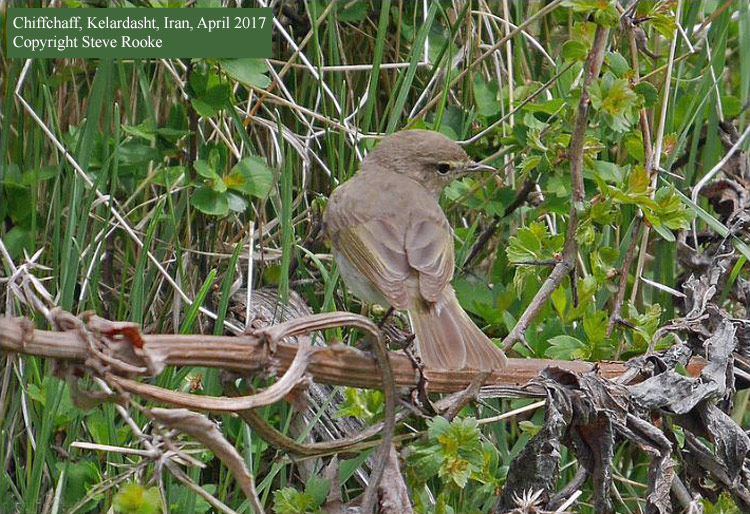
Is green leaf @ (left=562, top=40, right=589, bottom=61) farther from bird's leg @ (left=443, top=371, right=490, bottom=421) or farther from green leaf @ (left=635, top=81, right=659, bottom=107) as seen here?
bird's leg @ (left=443, top=371, right=490, bottom=421)

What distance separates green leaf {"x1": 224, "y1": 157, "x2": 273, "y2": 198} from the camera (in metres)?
3.08

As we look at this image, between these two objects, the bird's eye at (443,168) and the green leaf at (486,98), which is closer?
the bird's eye at (443,168)

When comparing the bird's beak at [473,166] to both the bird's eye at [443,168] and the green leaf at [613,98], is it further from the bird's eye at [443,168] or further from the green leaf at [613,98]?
the green leaf at [613,98]

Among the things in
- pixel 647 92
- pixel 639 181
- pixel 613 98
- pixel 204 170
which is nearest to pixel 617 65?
pixel 647 92

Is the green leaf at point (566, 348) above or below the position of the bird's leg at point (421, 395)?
below

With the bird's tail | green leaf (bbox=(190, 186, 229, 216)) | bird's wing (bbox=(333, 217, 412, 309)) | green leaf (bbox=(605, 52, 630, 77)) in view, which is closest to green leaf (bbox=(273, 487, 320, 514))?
the bird's tail

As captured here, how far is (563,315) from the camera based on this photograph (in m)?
2.86

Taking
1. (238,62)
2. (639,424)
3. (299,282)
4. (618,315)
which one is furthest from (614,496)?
(238,62)

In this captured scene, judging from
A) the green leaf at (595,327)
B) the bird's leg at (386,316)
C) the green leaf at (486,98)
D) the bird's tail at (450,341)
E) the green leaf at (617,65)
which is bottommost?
the bird's leg at (386,316)

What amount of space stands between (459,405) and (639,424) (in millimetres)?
411

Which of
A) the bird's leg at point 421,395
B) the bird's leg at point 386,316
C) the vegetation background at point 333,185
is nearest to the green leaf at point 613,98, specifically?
the vegetation background at point 333,185

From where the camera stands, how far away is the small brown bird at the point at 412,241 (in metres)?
2.42

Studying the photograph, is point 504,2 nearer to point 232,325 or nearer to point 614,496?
Answer: point 232,325

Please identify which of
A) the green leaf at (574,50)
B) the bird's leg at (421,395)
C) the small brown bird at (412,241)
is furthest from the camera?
the green leaf at (574,50)
